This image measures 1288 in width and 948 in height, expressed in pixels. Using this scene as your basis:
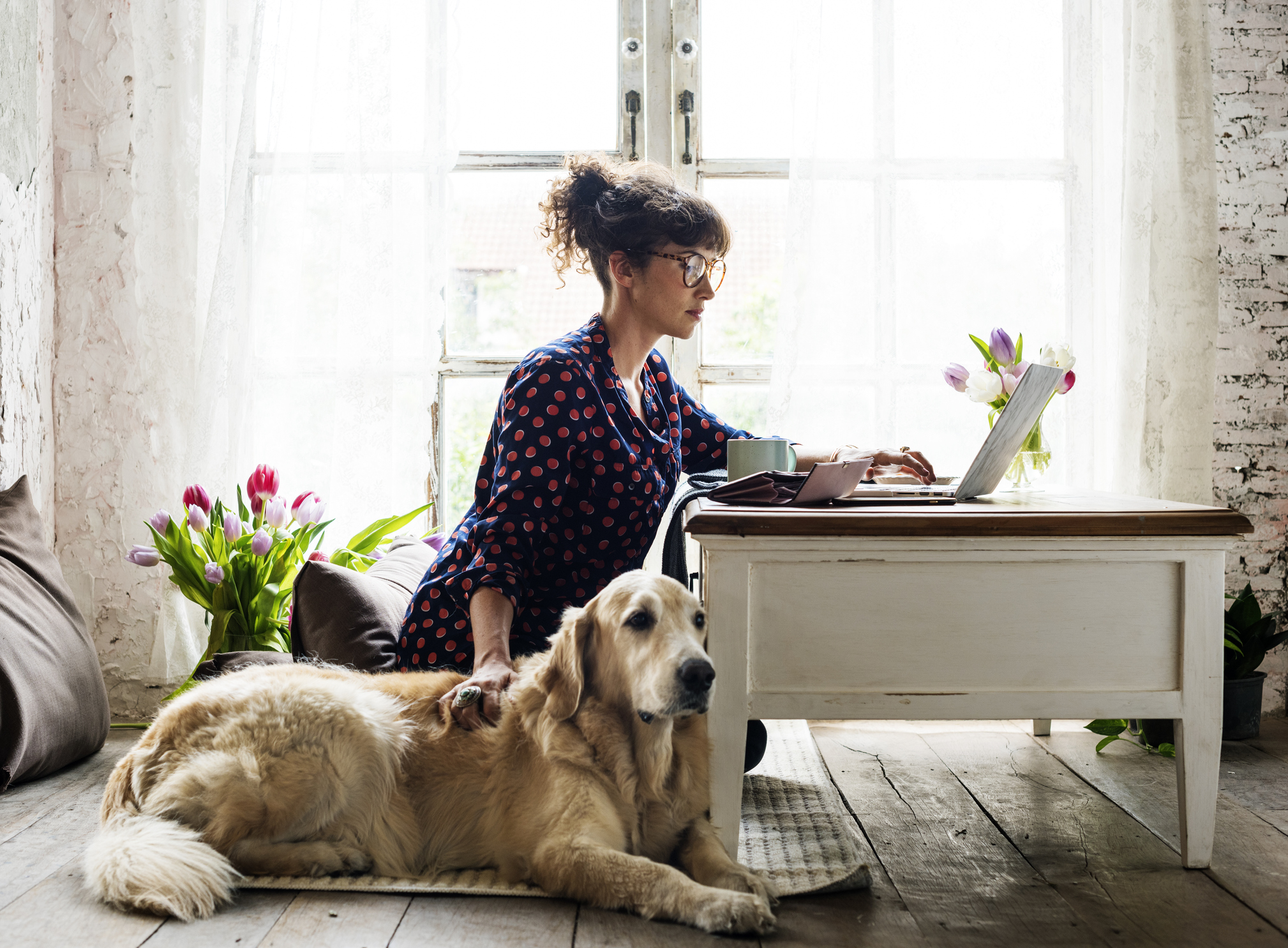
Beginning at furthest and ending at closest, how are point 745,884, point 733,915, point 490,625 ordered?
point 490,625 → point 745,884 → point 733,915

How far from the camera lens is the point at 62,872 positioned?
5.53 ft

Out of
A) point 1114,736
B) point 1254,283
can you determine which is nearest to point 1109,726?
point 1114,736

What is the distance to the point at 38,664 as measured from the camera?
90.3 inches

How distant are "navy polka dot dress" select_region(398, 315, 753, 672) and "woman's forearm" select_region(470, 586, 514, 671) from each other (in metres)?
0.02

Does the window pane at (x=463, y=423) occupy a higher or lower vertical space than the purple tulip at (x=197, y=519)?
higher

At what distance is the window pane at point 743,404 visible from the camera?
10.6ft

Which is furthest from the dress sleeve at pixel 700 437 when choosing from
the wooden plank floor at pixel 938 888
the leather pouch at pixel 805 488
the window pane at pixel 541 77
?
the window pane at pixel 541 77

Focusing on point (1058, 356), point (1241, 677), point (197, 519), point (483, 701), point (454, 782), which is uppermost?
point (1058, 356)

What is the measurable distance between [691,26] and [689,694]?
242 centimetres

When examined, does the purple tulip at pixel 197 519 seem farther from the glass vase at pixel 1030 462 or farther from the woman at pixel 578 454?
the glass vase at pixel 1030 462

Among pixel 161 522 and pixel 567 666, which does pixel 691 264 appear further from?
pixel 161 522

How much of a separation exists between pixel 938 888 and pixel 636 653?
647mm

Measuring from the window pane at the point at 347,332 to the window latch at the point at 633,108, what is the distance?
0.68 metres

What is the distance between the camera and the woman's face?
2064 millimetres
